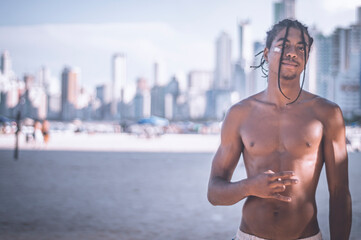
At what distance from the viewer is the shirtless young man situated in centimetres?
175

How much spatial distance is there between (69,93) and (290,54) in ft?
472

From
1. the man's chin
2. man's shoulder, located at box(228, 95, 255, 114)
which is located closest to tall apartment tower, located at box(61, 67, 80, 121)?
man's shoulder, located at box(228, 95, 255, 114)

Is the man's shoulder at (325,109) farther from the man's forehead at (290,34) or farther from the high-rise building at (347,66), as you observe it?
the high-rise building at (347,66)

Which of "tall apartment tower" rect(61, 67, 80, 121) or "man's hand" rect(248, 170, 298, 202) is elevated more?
"tall apartment tower" rect(61, 67, 80, 121)

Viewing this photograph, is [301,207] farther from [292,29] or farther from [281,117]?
[292,29]

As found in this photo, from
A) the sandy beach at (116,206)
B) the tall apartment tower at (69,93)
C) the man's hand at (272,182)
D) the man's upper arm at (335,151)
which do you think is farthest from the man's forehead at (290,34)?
the tall apartment tower at (69,93)

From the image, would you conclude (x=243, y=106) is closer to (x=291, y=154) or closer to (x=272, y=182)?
(x=291, y=154)

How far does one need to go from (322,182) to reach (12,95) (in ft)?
398

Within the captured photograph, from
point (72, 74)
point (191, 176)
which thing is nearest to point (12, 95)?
point (72, 74)

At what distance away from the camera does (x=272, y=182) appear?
1536 millimetres

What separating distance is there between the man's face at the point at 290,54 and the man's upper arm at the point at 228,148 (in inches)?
12.2

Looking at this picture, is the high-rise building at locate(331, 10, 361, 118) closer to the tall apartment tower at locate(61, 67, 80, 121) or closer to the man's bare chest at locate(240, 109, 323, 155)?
the man's bare chest at locate(240, 109, 323, 155)

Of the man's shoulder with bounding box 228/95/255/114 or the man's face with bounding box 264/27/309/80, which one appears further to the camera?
the man's shoulder with bounding box 228/95/255/114

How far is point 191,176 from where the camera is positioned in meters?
11.1
